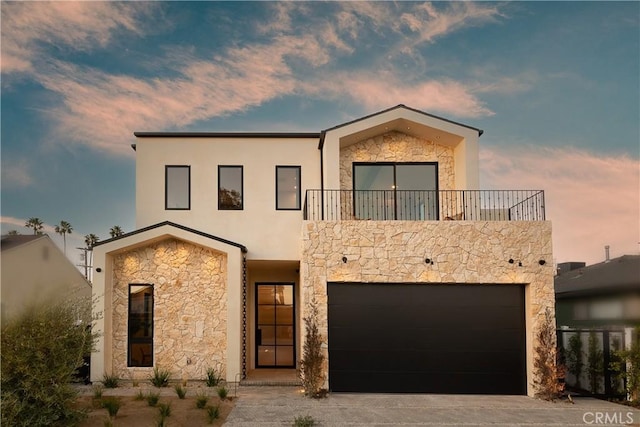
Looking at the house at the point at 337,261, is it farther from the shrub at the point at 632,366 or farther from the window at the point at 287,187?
the shrub at the point at 632,366

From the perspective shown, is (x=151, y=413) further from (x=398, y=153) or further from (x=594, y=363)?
(x=594, y=363)

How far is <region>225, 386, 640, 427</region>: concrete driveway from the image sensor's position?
Answer: 9.62m

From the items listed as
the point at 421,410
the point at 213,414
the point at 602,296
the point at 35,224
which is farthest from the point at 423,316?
the point at 35,224

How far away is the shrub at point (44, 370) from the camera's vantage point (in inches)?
315

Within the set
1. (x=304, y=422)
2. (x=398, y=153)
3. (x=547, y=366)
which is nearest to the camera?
(x=304, y=422)

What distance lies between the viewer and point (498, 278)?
12.3 metres

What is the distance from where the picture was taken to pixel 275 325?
16.3 meters

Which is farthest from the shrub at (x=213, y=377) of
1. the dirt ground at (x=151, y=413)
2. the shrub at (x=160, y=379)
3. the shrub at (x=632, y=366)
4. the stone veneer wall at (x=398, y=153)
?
the shrub at (x=632, y=366)

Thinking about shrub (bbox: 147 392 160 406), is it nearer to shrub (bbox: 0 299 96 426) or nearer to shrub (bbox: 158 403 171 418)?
shrub (bbox: 158 403 171 418)

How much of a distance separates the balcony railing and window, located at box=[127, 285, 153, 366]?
4.96m

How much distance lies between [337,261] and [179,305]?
15.5 ft

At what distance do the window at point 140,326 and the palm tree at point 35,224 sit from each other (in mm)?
9989

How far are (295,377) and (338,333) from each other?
2618 mm

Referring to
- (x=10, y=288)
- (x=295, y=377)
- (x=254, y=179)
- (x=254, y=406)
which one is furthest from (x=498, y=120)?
(x=10, y=288)
